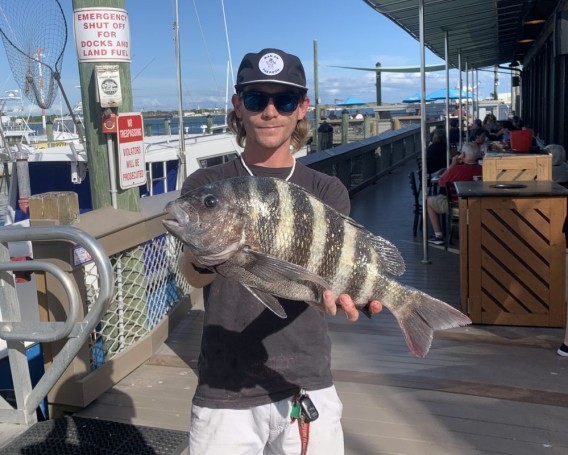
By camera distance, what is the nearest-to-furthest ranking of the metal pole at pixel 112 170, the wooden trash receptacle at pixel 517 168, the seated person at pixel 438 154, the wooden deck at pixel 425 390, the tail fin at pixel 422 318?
the tail fin at pixel 422 318, the wooden deck at pixel 425 390, the metal pole at pixel 112 170, the wooden trash receptacle at pixel 517 168, the seated person at pixel 438 154

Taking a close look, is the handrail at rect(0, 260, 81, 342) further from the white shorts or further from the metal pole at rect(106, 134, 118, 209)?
the metal pole at rect(106, 134, 118, 209)

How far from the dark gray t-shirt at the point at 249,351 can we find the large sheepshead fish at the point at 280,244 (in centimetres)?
27

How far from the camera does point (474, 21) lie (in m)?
11.4

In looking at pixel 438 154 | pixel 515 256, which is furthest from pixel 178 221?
pixel 438 154

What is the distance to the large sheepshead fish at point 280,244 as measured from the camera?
5.48 ft

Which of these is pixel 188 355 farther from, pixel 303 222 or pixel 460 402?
pixel 303 222

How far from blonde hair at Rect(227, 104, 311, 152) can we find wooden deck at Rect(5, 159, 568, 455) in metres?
1.79

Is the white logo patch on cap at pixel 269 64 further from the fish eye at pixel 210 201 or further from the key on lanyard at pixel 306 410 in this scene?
the key on lanyard at pixel 306 410

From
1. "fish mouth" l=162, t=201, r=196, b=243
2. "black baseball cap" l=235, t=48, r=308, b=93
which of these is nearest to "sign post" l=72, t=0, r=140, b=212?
"black baseball cap" l=235, t=48, r=308, b=93

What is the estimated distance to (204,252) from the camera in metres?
1.67

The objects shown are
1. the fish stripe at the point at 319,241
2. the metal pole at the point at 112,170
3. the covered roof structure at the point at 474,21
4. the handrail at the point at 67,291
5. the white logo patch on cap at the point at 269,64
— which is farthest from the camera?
the covered roof structure at the point at 474,21

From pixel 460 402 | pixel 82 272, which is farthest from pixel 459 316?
pixel 82 272

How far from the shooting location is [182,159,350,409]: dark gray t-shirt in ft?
6.73

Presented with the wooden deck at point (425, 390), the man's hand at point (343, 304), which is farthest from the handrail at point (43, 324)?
the man's hand at point (343, 304)
